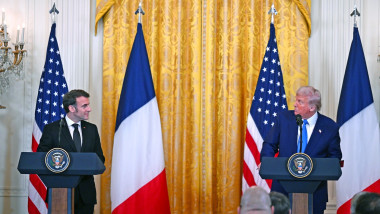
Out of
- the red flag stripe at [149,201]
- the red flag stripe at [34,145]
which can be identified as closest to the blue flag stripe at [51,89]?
the red flag stripe at [34,145]

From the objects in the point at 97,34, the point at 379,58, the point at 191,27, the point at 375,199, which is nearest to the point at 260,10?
the point at 191,27

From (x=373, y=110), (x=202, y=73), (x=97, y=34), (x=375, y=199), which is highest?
(x=97, y=34)

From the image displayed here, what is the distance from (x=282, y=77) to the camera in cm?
726

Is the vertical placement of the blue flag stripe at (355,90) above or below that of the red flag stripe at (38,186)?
above

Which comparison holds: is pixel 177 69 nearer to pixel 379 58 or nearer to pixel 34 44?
pixel 34 44

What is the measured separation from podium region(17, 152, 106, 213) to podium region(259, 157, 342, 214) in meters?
1.38

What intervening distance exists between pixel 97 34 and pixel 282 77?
2337 mm

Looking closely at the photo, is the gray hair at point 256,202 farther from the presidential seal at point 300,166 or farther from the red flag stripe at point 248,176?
the red flag stripe at point 248,176

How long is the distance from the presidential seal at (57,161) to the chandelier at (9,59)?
215cm

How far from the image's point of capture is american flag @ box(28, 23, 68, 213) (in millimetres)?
6863

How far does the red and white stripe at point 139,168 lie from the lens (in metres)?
6.82

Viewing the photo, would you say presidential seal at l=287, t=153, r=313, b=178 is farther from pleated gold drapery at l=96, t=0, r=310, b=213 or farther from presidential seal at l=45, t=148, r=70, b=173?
pleated gold drapery at l=96, t=0, r=310, b=213

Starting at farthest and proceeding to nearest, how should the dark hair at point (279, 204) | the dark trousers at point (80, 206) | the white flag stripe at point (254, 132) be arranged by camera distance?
1. the white flag stripe at point (254, 132)
2. the dark trousers at point (80, 206)
3. the dark hair at point (279, 204)

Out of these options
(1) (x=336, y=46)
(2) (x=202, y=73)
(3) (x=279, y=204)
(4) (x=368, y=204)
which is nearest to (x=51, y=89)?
(2) (x=202, y=73)
